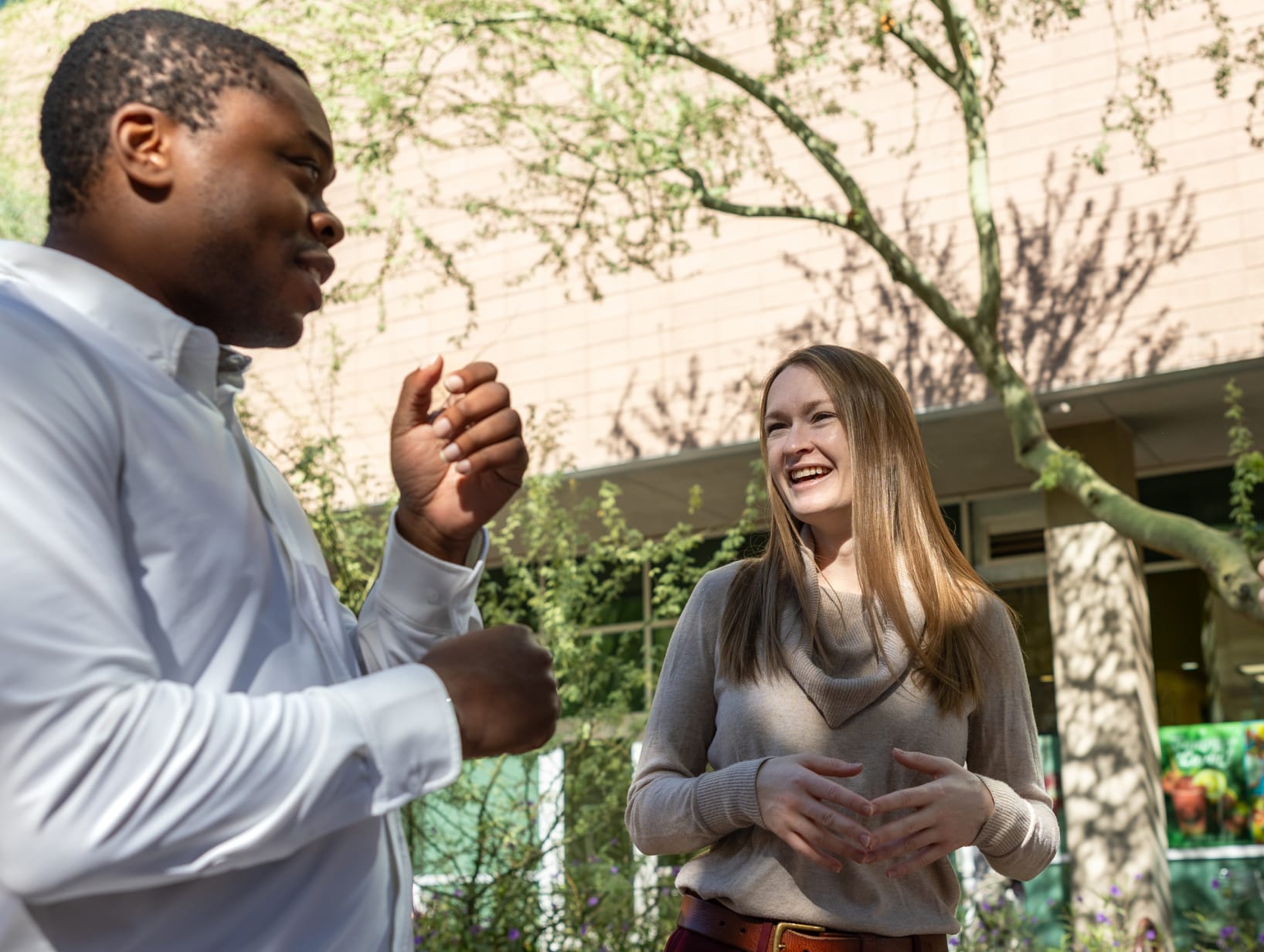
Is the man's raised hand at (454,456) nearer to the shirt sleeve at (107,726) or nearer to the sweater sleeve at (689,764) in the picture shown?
the shirt sleeve at (107,726)

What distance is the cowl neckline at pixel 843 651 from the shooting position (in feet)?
8.23

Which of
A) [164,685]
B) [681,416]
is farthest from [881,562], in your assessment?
[681,416]

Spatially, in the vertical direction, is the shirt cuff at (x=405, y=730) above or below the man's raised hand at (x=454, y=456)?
below

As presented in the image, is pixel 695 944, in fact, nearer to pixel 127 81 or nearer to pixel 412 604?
pixel 412 604

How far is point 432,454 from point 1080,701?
8.79m

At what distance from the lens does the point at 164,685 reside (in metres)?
0.99

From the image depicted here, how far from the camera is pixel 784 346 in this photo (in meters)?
9.88

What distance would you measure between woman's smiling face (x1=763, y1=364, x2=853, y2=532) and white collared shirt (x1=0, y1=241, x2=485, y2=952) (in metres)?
1.54

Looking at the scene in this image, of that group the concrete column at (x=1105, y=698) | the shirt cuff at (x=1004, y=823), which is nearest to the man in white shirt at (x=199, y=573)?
the shirt cuff at (x=1004, y=823)

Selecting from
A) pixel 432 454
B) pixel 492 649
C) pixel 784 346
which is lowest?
pixel 492 649

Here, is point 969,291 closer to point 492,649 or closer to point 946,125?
point 946,125

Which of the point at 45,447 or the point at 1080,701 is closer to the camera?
the point at 45,447

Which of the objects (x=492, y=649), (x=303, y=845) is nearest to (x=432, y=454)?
(x=492, y=649)

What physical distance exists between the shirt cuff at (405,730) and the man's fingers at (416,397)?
0.39 metres
